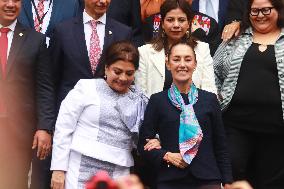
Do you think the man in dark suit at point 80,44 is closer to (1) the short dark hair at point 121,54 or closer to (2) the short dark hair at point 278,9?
(1) the short dark hair at point 121,54

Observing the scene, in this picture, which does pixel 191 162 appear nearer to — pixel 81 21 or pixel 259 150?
pixel 259 150

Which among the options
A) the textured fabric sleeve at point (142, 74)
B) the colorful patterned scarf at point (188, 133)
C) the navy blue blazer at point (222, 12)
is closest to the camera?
the colorful patterned scarf at point (188, 133)

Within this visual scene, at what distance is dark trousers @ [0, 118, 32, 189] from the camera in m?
4.12

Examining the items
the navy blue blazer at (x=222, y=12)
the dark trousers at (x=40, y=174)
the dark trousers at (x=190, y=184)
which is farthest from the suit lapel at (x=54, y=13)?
the dark trousers at (x=190, y=184)

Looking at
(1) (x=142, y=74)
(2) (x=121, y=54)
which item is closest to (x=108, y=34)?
(1) (x=142, y=74)

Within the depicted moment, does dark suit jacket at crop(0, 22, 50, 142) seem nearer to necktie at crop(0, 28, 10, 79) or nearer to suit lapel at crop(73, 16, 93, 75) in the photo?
necktie at crop(0, 28, 10, 79)

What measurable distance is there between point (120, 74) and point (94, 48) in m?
0.64

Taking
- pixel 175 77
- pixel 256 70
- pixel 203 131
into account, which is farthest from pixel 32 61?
pixel 256 70

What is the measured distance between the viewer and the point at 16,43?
4109 mm

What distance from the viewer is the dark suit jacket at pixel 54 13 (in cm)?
486

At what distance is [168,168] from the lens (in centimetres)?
374

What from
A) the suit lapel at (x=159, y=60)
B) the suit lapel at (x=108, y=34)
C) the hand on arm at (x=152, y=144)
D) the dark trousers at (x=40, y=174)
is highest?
the suit lapel at (x=108, y=34)

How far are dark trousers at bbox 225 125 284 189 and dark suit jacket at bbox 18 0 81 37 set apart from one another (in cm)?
176

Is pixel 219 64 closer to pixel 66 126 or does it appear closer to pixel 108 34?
pixel 108 34
